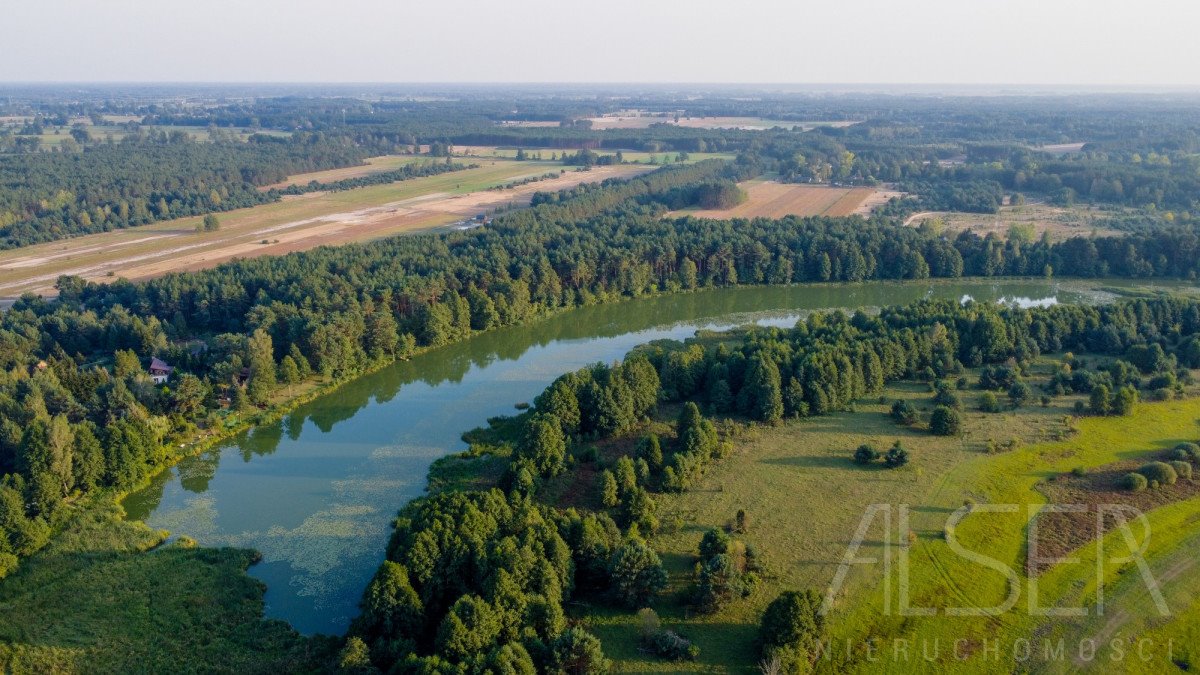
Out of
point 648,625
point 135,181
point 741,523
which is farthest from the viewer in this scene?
point 135,181

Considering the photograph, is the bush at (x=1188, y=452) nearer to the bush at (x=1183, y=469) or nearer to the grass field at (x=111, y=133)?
the bush at (x=1183, y=469)

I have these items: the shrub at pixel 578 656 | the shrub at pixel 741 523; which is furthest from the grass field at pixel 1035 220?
the shrub at pixel 578 656

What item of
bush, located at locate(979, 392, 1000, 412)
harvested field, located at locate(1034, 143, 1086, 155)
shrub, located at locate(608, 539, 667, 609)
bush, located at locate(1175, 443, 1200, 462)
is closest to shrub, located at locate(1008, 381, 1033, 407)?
bush, located at locate(979, 392, 1000, 412)

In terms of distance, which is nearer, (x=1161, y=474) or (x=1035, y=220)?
(x=1161, y=474)

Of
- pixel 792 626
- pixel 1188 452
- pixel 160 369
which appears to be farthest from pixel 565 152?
pixel 792 626

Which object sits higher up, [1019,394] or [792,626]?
[1019,394]

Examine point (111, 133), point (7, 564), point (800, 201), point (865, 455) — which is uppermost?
point (111, 133)

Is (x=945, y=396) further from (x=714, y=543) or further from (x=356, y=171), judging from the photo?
(x=356, y=171)
